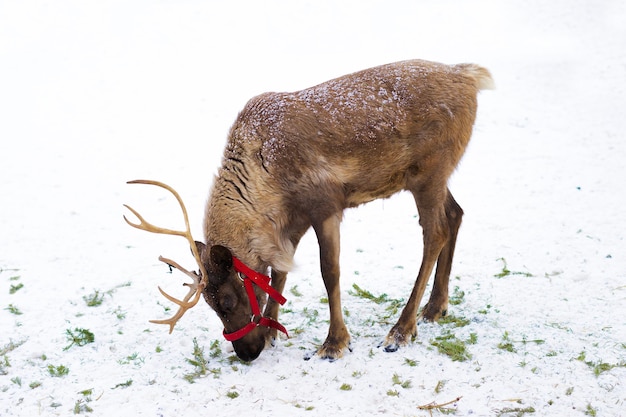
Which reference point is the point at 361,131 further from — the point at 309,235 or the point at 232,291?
the point at 309,235

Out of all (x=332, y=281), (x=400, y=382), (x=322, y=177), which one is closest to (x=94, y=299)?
(x=332, y=281)

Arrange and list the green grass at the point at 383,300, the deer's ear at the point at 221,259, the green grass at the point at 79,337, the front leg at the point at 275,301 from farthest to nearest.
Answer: the green grass at the point at 383,300, the front leg at the point at 275,301, the green grass at the point at 79,337, the deer's ear at the point at 221,259

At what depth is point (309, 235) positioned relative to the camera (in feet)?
27.9

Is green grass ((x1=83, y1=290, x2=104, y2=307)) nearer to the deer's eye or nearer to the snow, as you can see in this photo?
the snow

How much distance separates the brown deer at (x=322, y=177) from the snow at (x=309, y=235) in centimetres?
47

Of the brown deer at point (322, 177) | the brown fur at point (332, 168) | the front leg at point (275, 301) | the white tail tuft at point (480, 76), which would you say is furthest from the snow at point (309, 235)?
the white tail tuft at point (480, 76)

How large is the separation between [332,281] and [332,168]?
0.90 m

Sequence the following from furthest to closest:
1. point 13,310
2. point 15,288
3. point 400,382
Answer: point 15,288 → point 13,310 → point 400,382

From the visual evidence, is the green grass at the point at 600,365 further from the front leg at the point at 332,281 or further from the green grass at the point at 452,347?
the front leg at the point at 332,281

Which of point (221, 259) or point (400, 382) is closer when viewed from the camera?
point (400, 382)

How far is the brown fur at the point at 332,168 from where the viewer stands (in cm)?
519

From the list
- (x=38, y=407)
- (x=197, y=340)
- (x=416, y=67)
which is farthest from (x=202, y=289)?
(x=416, y=67)

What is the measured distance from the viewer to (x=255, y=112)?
5.45 m

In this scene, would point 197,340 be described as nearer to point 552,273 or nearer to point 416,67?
point 416,67
